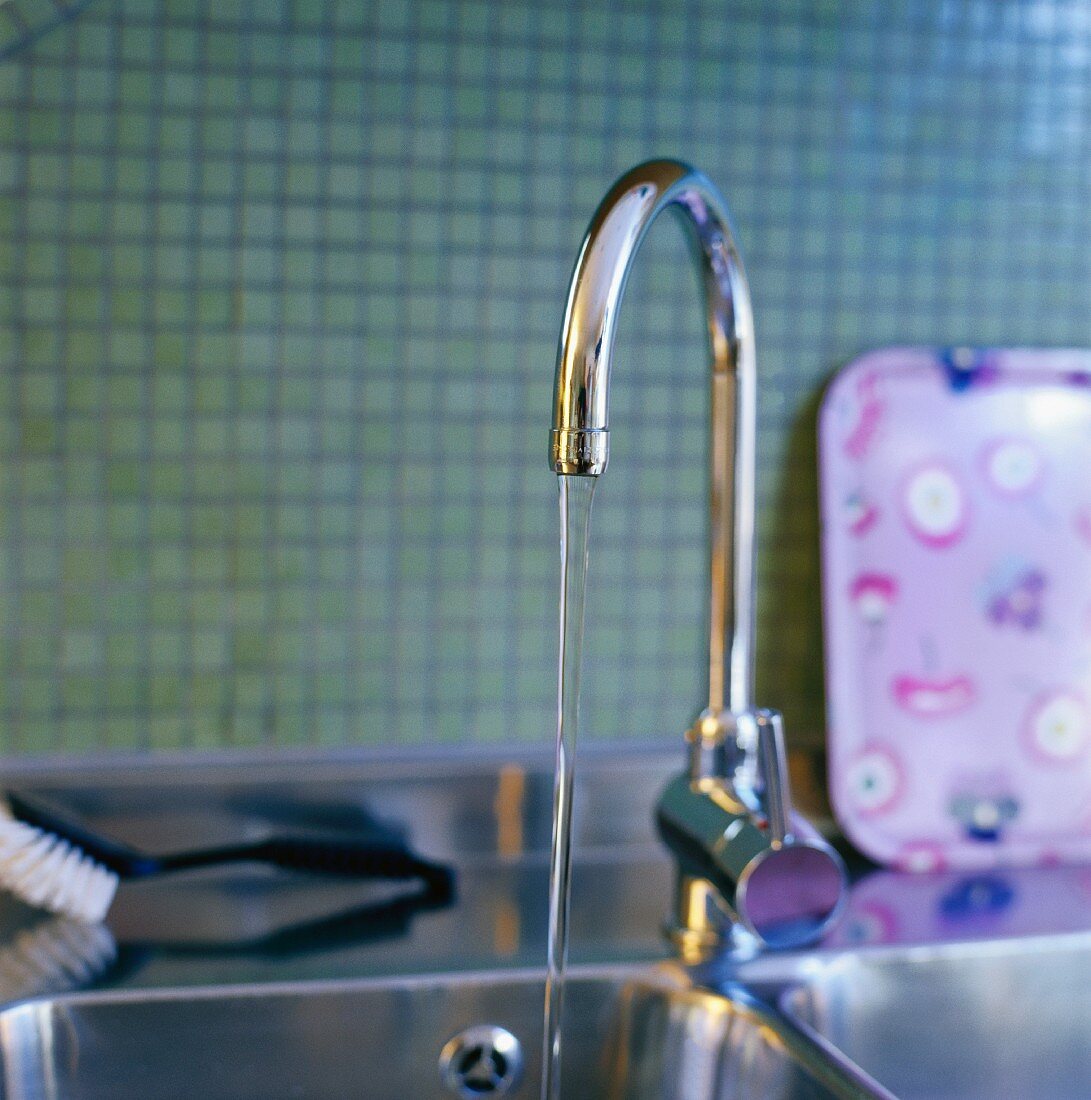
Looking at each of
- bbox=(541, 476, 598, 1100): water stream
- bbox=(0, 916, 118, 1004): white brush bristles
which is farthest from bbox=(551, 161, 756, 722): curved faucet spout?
bbox=(0, 916, 118, 1004): white brush bristles

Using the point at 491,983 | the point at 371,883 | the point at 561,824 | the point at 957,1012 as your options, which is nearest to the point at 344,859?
the point at 371,883

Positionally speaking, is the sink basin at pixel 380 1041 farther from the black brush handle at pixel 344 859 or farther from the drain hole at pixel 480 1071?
the black brush handle at pixel 344 859

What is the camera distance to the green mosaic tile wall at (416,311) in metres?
0.78

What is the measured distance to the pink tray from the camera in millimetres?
856

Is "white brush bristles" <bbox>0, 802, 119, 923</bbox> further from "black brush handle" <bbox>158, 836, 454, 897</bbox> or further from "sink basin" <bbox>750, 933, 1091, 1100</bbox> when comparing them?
"sink basin" <bbox>750, 933, 1091, 1100</bbox>

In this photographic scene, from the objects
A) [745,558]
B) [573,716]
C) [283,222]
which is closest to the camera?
[573,716]

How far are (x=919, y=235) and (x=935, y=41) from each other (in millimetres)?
122

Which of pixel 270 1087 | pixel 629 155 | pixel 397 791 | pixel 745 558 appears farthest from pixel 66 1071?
→ pixel 629 155

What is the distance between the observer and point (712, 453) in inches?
27.5

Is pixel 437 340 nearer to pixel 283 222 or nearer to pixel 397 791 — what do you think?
pixel 283 222

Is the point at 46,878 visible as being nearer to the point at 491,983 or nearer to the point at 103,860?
the point at 103,860

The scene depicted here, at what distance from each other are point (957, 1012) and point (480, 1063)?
25cm

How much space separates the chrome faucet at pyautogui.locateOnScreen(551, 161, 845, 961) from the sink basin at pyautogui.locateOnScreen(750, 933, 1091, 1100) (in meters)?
0.04

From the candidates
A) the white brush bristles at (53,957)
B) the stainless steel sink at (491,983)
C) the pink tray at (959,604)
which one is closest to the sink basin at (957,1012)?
the stainless steel sink at (491,983)
